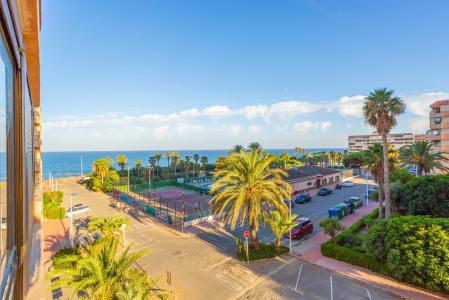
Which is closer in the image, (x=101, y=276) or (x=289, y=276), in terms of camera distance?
(x=101, y=276)

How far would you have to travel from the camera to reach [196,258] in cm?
2038

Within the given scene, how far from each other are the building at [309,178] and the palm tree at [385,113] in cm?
1919

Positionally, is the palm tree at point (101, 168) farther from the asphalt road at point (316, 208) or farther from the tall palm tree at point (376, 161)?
the tall palm tree at point (376, 161)

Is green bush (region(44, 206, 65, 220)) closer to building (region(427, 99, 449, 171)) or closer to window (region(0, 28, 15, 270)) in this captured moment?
window (region(0, 28, 15, 270))

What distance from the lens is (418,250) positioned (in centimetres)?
1490

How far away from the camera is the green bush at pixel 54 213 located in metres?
31.1

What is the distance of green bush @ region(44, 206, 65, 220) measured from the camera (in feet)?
102

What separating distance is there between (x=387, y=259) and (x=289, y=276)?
253 inches

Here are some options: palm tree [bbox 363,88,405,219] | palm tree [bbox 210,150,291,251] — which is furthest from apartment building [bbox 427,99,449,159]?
palm tree [bbox 210,150,291,251]

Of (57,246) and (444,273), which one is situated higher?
(444,273)

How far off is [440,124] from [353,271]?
142 feet

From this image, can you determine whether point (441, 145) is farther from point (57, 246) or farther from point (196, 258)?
point (57, 246)

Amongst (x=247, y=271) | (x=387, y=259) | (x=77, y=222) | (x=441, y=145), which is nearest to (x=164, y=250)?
(x=247, y=271)

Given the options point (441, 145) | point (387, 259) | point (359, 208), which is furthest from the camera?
point (441, 145)
